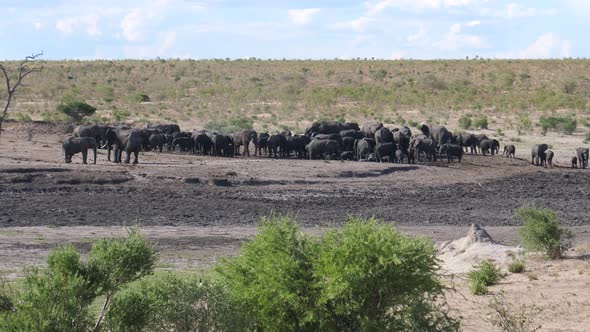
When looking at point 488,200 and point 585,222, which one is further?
point 488,200

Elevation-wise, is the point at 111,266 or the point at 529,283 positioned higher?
the point at 111,266

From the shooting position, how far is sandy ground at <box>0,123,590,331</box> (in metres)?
20.1

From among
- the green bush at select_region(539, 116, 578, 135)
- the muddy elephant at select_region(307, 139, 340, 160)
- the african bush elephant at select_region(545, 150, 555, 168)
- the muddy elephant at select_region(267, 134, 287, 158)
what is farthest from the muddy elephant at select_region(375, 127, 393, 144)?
the green bush at select_region(539, 116, 578, 135)

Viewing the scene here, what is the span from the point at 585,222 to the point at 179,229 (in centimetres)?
1157

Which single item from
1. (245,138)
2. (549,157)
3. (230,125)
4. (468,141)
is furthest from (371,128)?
(230,125)

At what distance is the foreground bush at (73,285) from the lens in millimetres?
11070

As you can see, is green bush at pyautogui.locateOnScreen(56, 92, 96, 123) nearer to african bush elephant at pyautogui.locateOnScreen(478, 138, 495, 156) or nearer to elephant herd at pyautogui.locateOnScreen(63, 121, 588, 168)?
elephant herd at pyautogui.locateOnScreen(63, 121, 588, 168)

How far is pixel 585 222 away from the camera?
3031 cm

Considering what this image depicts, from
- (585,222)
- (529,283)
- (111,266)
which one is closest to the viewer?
(111,266)

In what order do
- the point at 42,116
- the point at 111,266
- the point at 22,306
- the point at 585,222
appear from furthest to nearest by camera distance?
the point at 42,116
the point at 585,222
the point at 111,266
the point at 22,306

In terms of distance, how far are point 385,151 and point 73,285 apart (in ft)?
101

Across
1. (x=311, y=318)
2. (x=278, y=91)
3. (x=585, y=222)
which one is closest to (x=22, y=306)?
(x=311, y=318)

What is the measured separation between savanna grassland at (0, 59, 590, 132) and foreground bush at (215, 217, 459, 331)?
146 ft

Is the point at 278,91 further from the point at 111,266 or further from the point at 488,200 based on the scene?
the point at 111,266
